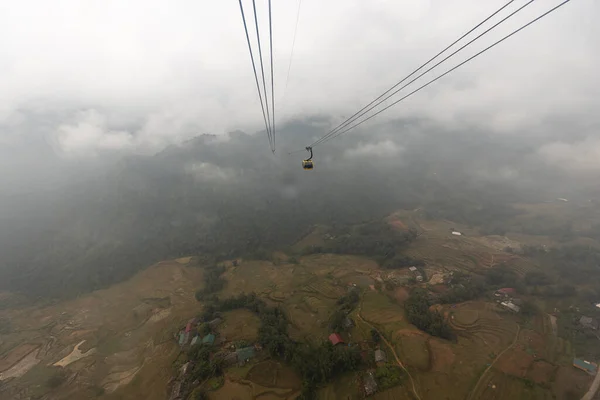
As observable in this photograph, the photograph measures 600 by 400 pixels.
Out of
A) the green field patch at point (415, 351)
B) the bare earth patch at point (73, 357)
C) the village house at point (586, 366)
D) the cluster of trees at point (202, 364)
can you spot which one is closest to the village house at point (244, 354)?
the cluster of trees at point (202, 364)

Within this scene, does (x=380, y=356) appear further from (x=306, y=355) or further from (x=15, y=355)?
(x=15, y=355)

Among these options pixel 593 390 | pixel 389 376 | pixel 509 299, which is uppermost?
pixel 389 376

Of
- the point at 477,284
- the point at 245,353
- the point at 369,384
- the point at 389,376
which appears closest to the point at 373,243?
the point at 477,284

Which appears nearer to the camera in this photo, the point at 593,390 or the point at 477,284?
the point at 593,390

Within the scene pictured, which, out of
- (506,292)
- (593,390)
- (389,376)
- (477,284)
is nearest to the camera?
(593,390)

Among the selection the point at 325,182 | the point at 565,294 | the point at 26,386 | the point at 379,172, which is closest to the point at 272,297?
the point at 26,386

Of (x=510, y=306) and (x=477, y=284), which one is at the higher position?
(x=477, y=284)

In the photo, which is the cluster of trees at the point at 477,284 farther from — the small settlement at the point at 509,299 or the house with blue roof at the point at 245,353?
the house with blue roof at the point at 245,353
